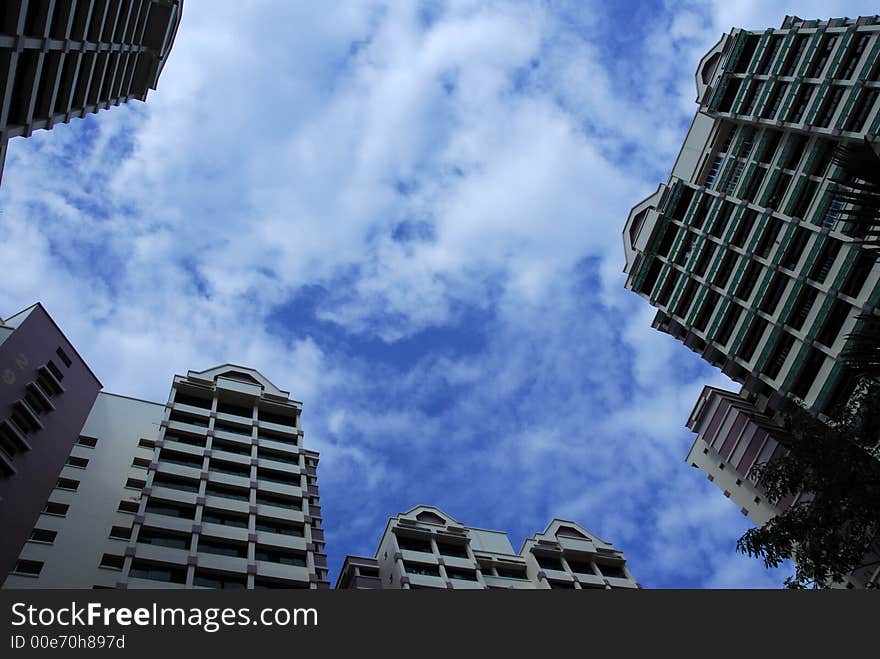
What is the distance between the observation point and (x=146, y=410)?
5184 cm

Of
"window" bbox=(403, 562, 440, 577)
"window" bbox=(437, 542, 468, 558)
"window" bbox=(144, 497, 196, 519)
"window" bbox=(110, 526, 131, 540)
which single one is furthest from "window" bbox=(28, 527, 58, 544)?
"window" bbox=(437, 542, 468, 558)

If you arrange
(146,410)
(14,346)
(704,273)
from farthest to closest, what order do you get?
1. (146,410)
2. (704,273)
3. (14,346)

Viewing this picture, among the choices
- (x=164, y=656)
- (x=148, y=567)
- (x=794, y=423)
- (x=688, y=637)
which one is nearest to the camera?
(x=164, y=656)

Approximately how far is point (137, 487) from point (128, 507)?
6.76 ft

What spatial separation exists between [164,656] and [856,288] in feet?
116

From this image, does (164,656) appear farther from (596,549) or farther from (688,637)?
(596,549)

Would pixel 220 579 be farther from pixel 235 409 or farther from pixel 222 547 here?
pixel 235 409

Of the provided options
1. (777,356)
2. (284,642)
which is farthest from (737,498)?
(284,642)

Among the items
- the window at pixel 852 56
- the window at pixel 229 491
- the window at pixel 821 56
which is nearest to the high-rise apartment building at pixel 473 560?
the window at pixel 229 491

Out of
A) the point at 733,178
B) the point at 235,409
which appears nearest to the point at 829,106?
the point at 733,178

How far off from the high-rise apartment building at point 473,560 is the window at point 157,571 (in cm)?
1271

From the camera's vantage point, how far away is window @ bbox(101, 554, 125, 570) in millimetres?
38312

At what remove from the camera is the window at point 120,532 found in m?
40.3

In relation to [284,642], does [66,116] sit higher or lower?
higher
